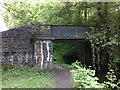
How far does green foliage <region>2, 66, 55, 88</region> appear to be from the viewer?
496 centimetres

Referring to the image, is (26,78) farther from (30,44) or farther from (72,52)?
(72,52)

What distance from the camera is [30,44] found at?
7.14 metres

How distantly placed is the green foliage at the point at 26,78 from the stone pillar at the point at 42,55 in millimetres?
505

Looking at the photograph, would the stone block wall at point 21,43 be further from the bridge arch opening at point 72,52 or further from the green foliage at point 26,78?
the bridge arch opening at point 72,52

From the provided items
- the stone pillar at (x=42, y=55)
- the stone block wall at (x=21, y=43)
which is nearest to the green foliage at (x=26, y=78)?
the stone pillar at (x=42, y=55)

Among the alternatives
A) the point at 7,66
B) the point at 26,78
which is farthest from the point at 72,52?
the point at 7,66

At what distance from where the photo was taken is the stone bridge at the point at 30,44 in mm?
6773

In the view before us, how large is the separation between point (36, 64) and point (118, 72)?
5884 mm

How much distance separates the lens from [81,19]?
10.8 metres

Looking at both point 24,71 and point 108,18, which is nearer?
point 24,71

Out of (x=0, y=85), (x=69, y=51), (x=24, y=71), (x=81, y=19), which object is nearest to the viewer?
(x=0, y=85)

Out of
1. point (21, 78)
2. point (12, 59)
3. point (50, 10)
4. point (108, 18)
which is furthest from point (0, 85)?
point (108, 18)

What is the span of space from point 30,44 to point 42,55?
3.76 ft

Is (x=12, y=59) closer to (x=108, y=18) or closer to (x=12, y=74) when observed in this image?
(x=12, y=74)
